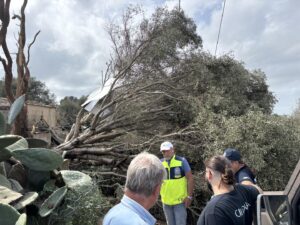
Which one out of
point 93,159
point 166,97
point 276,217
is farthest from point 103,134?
point 276,217

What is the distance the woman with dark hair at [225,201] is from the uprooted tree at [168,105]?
182 inches

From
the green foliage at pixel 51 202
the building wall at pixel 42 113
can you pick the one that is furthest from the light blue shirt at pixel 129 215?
the building wall at pixel 42 113

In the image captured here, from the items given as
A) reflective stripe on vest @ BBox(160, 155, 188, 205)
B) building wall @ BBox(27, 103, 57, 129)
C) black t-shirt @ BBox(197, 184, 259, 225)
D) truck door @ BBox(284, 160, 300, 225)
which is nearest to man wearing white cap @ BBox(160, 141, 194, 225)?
reflective stripe on vest @ BBox(160, 155, 188, 205)

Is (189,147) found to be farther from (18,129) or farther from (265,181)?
(18,129)

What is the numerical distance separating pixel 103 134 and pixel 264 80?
15.7ft

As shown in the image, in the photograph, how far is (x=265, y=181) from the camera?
25.1ft

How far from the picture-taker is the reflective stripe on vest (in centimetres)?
612

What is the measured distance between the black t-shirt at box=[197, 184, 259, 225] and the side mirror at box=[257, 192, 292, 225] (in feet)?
0.59

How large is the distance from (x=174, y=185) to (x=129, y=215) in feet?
13.6

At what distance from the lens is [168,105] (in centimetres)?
962

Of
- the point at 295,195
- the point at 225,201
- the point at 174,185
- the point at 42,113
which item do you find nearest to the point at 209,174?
the point at 225,201

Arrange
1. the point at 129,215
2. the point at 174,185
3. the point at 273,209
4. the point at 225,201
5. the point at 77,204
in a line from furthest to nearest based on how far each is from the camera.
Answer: the point at 174,185
the point at 77,204
the point at 225,201
the point at 273,209
the point at 129,215

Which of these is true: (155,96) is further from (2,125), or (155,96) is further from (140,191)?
(140,191)

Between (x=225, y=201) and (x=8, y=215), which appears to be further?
(x=8, y=215)
